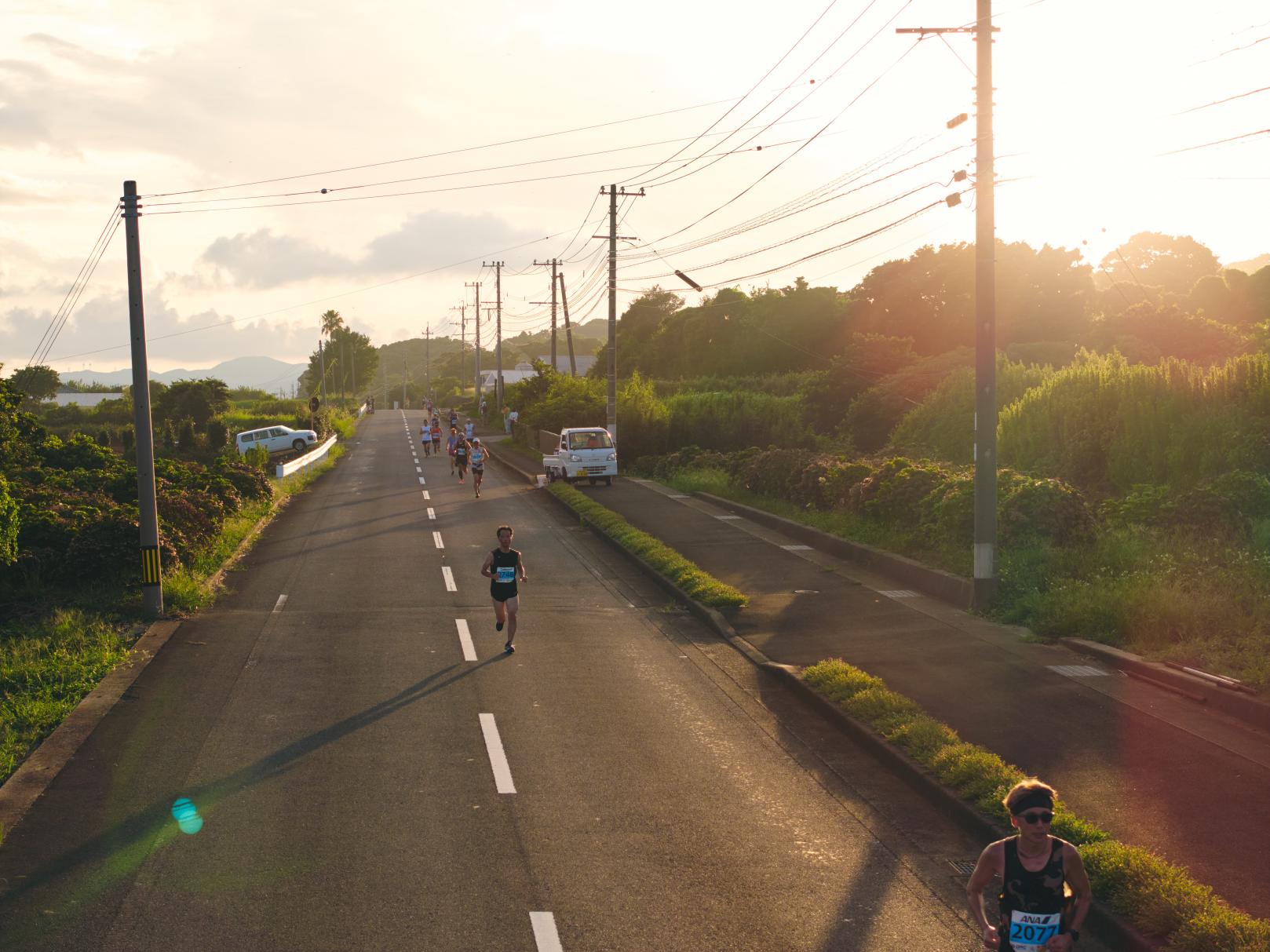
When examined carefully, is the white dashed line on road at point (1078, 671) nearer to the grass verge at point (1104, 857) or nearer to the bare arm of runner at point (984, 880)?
the grass verge at point (1104, 857)

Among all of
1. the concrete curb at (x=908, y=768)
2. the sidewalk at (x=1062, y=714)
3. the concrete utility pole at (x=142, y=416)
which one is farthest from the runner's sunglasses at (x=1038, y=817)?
the concrete utility pole at (x=142, y=416)

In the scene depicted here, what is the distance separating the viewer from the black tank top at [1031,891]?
475cm

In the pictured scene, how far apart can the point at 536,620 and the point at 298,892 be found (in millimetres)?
9697

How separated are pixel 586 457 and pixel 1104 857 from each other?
30847 mm

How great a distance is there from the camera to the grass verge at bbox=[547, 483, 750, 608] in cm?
1731

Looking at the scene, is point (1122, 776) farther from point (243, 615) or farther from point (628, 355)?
point (628, 355)

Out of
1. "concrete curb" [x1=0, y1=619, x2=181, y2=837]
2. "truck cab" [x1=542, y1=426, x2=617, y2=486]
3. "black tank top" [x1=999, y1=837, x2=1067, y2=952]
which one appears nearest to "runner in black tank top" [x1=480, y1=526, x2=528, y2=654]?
"concrete curb" [x1=0, y1=619, x2=181, y2=837]

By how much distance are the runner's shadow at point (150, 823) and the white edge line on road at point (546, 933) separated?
9.25 ft

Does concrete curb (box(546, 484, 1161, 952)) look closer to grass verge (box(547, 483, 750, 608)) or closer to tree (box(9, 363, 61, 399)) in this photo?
grass verge (box(547, 483, 750, 608))

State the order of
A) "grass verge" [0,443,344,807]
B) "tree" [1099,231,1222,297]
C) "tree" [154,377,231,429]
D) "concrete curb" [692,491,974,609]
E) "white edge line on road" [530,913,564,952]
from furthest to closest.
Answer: "tree" [1099,231,1222,297], "tree" [154,377,231,429], "concrete curb" [692,491,974,609], "grass verge" [0,443,344,807], "white edge line on road" [530,913,564,952]

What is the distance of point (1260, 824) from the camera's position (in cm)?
782

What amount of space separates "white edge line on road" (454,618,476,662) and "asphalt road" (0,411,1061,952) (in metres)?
0.15

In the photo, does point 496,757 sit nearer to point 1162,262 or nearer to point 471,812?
point 471,812

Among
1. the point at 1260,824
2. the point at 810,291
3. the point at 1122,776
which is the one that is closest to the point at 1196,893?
the point at 1260,824
